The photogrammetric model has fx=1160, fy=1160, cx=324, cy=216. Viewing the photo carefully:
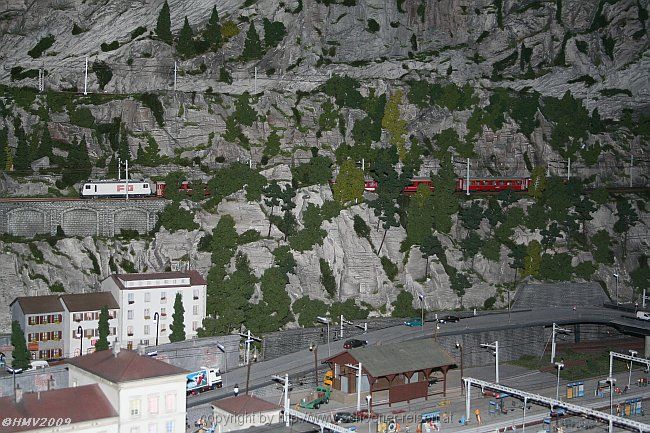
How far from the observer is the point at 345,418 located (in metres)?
108

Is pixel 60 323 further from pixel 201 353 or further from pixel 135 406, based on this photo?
pixel 135 406

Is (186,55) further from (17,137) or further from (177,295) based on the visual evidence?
(177,295)

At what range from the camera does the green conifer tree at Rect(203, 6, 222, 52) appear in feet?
582

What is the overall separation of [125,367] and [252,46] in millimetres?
88346

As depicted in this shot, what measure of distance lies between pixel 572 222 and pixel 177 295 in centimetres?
6347

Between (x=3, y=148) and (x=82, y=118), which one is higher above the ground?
(x=82, y=118)

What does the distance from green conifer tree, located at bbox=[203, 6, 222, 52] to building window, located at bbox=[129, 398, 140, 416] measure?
3565 inches

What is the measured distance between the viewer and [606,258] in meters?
163

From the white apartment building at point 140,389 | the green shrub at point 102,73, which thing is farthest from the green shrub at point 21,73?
the white apartment building at point 140,389

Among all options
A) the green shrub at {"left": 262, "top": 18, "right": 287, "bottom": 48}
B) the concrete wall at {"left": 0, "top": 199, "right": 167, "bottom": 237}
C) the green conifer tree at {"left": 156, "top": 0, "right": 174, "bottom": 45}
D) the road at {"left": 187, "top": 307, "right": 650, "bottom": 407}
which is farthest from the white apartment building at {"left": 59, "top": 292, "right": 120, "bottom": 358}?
the green shrub at {"left": 262, "top": 18, "right": 287, "bottom": 48}

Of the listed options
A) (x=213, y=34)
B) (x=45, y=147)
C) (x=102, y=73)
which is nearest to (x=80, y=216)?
(x=45, y=147)

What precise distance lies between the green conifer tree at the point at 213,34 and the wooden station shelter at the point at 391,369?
73.0 meters

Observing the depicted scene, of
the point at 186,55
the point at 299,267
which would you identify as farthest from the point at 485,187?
the point at 186,55

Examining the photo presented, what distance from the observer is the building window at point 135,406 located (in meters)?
96.2
